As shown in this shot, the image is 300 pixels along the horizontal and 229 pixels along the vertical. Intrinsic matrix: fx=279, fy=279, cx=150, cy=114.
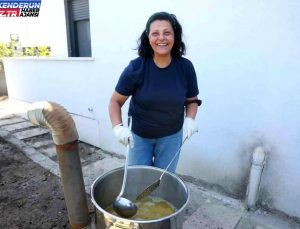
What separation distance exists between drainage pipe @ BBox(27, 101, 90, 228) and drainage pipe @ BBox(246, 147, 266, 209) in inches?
60.7

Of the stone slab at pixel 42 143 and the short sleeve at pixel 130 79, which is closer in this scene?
the short sleeve at pixel 130 79

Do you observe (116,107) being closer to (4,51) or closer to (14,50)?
(4,51)

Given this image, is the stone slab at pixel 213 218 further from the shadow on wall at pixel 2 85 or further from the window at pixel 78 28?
the shadow on wall at pixel 2 85

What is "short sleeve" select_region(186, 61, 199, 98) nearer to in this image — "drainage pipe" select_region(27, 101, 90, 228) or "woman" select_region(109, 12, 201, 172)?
"woman" select_region(109, 12, 201, 172)

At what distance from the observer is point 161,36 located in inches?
72.6

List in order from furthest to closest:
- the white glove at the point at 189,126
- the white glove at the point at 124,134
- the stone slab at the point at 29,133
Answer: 1. the stone slab at the point at 29,133
2. the white glove at the point at 189,126
3. the white glove at the point at 124,134

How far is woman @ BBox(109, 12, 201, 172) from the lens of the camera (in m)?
1.87

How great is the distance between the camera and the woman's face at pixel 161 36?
A: 185cm

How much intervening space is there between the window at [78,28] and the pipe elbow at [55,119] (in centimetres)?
339

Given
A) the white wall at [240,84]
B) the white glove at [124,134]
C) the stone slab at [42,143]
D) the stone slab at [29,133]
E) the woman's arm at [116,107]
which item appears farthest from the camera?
the stone slab at [29,133]

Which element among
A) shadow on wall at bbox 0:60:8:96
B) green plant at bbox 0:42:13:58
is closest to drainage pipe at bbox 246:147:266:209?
shadow on wall at bbox 0:60:8:96

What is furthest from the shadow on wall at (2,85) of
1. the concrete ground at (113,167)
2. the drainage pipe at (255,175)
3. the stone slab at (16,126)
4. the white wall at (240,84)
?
the drainage pipe at (255,175)

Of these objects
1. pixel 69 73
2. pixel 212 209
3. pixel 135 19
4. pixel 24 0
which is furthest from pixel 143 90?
pixel 24 0

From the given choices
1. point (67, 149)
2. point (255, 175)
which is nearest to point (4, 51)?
point (67, 149)
